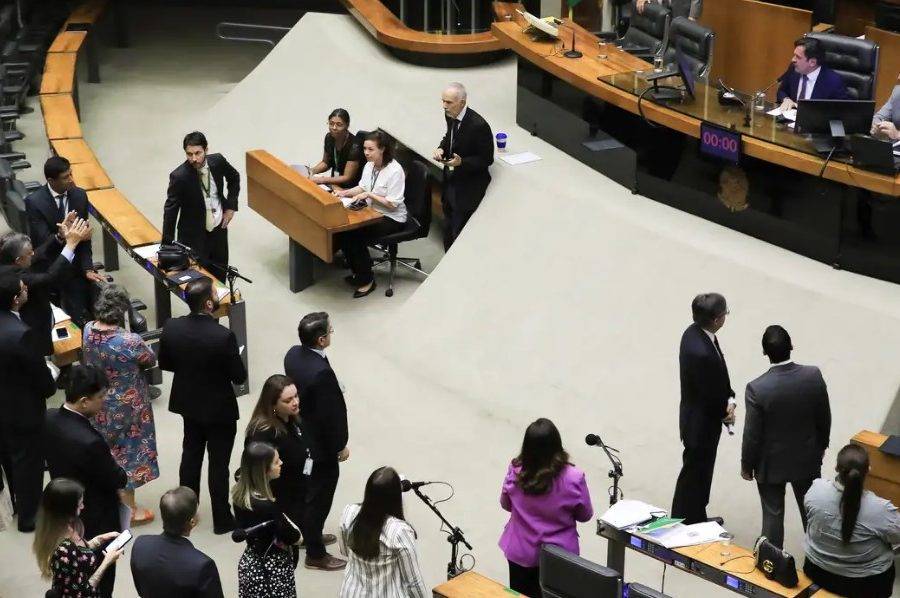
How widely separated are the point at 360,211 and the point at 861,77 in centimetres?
325

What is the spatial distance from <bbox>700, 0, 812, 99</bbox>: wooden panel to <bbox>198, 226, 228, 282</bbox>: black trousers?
4110 millimetres

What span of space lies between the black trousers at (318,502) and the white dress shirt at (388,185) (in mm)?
2860

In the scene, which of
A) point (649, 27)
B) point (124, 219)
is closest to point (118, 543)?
point (124, 219)

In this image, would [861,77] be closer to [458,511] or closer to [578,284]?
[578,284]

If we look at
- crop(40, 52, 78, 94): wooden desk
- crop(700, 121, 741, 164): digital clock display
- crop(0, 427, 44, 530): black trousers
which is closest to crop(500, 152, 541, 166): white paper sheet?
crop(700, 121, 741, 164): digital clock display

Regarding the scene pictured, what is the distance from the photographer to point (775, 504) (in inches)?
232

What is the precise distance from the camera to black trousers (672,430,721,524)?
6.05 meters

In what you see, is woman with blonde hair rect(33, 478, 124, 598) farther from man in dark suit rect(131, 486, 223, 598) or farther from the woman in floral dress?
the woman in floral dress

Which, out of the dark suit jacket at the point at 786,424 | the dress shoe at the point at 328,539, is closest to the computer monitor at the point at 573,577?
the dark suit jacket at the point at 786,424

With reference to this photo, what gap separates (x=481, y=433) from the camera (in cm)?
734

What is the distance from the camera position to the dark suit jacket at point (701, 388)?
229 inches

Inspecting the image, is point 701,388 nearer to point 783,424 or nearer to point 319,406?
point 783,424

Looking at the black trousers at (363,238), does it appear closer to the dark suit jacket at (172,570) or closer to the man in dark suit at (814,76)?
the man in dark suit at (814,76)

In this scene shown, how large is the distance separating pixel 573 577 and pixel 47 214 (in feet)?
13.8
